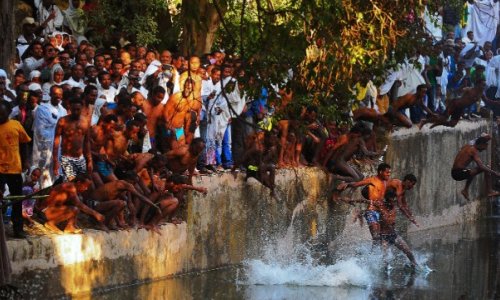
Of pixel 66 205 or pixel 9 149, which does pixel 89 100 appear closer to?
pixel 66 205

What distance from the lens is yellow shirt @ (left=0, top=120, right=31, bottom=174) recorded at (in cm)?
1388

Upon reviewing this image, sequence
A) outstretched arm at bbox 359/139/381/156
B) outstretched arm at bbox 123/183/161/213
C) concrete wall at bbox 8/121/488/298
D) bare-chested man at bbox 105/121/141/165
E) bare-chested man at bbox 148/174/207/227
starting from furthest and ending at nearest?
outstretched arm at bbox 359/139/381/156 < bare-chested man at bbox 148/174/207/227 < bare-chested man at bbox 105/121/141/165 < outstretched arm at bbox 123/183/161/213 < concrete wall at bbox 8/121/488/298

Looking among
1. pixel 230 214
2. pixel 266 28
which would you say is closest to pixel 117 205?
pixel 230 214

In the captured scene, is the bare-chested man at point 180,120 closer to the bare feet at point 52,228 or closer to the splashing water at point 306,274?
the splashing water at point 306,274

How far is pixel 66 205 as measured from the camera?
14.7 meters

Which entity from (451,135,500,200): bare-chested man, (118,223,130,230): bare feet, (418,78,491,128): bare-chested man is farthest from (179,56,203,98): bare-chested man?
(451,135,500,200): bare-chested man

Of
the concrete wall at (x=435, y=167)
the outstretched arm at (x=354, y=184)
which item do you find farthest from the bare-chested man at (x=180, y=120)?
the concrete wall at (x=435, y=167)

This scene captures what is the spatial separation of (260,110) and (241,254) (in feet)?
6.30

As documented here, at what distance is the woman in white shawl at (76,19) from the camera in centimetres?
1847

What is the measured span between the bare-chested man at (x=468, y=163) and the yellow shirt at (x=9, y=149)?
10.4 m

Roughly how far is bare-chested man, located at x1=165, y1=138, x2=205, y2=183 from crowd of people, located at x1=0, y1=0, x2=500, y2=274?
12 millimetres

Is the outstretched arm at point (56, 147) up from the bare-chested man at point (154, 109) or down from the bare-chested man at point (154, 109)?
down

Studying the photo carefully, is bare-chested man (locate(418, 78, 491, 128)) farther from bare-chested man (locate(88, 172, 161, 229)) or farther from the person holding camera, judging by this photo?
bare-chested man (locate(88, 172, 161, 229))

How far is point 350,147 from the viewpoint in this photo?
67.5 feet
